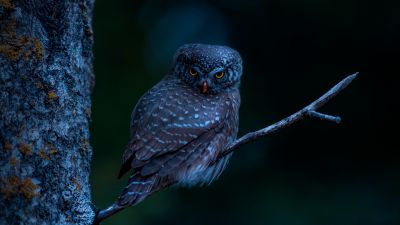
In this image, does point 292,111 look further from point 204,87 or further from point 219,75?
point 204,87

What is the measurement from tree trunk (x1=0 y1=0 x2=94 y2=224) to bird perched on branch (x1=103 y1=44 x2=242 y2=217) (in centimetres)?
23

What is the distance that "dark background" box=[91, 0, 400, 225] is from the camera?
4.80m

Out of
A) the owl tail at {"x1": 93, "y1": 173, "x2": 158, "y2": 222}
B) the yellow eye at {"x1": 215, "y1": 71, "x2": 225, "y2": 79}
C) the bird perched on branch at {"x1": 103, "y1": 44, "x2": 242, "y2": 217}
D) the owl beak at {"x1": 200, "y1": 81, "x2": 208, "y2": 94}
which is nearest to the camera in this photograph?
the owl tail at {"x1": 93, "y1": 173, "x2": 158, "y2": 222}

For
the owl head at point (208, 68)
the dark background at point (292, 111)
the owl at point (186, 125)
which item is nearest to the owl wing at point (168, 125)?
the owl at point (186, 125)

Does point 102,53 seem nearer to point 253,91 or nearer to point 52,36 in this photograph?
point 253,91

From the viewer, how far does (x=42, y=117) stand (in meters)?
2.54

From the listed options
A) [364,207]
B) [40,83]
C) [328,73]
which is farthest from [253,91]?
[40,83]

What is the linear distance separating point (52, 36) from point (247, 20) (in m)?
3.13

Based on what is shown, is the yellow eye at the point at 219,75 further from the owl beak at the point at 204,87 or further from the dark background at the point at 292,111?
the dark background at the point at 292,111

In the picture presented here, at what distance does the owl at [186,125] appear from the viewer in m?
3.09

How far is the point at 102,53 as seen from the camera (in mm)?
5484

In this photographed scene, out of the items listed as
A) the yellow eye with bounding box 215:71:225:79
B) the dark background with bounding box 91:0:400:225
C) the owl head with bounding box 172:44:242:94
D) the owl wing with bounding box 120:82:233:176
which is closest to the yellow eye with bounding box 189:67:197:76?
the owl head with bounding box 172:44:242:94

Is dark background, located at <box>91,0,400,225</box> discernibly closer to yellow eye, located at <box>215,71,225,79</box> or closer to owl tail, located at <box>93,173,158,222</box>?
yellow eye, located at <box>215,71,225,79</box>

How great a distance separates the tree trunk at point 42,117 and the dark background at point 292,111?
2015mm
